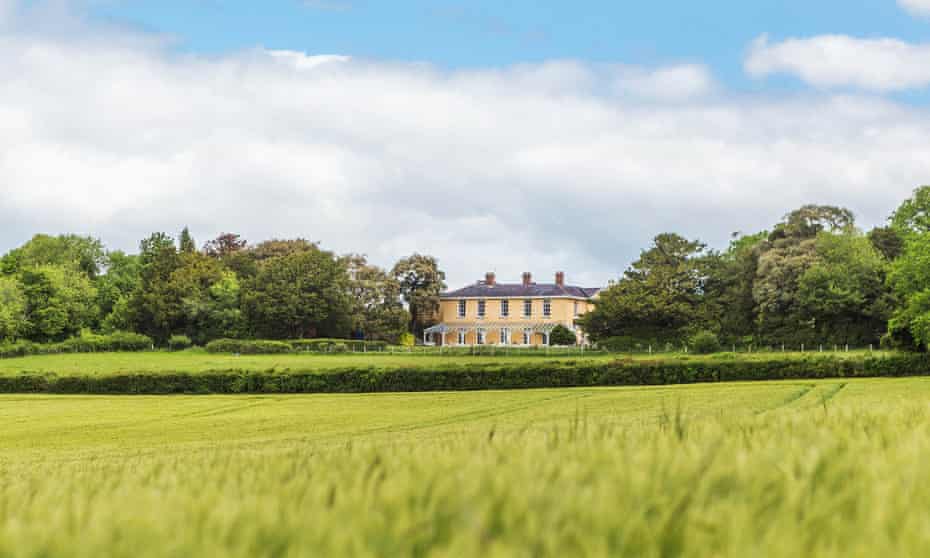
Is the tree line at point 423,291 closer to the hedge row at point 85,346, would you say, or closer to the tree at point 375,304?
the tree at point 375,304

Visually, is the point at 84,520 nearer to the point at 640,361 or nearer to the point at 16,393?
the point at 640,361

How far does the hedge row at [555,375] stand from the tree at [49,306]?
56898mm

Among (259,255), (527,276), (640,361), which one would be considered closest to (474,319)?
(527,276)

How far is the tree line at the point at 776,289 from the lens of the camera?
7088cm

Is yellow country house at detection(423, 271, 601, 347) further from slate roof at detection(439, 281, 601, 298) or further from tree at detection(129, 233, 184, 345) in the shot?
tree at detection(129, 233, 184, 345)

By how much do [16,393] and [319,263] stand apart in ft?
166

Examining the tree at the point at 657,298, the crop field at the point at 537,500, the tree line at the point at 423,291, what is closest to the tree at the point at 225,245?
the tree line at the point at 423,291

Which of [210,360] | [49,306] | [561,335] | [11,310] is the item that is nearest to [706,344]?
[561,335]

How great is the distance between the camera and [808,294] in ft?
235

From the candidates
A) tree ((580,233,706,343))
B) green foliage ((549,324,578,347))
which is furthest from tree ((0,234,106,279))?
tree ((580,233,706,343))

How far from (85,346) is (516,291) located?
46.4m

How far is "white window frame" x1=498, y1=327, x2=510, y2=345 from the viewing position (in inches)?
4233

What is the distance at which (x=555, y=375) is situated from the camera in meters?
44.6

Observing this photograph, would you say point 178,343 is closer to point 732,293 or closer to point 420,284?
point 420,284
